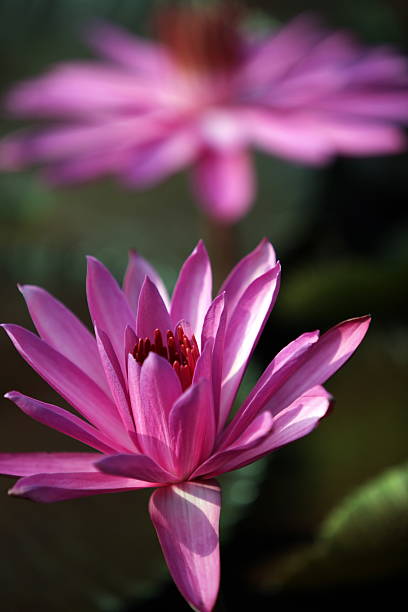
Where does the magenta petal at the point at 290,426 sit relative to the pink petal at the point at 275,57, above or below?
below

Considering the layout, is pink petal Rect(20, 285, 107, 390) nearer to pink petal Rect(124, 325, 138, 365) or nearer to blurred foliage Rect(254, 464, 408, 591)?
pink petal Rect(124, 325, 138, 365)

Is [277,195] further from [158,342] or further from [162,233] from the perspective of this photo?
[158,342]

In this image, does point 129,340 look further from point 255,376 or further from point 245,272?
point 255,376

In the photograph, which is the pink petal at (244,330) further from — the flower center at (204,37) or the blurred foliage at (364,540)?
the flower center at (204,37)

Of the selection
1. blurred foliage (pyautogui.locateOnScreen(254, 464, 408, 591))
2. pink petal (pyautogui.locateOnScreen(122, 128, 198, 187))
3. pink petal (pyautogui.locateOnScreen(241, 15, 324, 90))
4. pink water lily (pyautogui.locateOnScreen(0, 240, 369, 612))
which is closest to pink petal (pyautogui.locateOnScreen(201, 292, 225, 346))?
pink water lily (pyautogui.locateOnScreen(0, 240, 369, 612))

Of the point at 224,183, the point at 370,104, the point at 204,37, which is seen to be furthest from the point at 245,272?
the point at 204,37

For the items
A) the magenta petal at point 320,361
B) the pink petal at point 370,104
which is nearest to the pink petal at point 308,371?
the magenta petal at point 320,361
